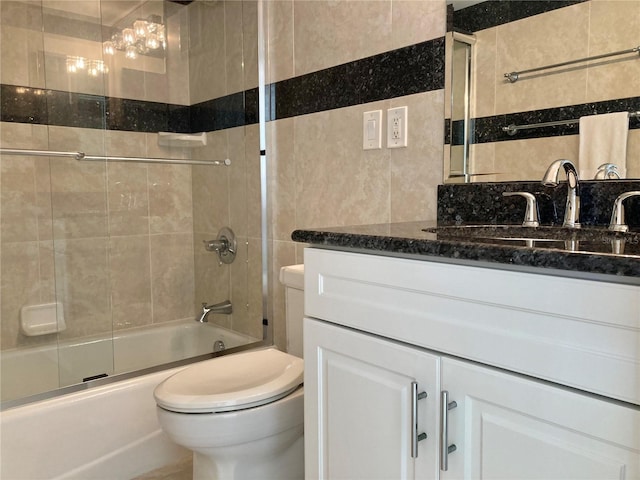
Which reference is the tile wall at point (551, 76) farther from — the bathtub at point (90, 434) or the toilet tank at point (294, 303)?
the bathtub at point (90, 434)

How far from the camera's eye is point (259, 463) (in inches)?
57.4

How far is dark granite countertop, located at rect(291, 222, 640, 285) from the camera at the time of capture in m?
0.63

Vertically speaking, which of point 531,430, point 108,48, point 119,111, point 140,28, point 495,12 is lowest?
point 531,430

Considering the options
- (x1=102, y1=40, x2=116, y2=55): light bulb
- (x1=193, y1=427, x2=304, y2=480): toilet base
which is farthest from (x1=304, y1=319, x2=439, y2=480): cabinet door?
(x1=102, y1=40, x2=116, y2=55): light bulb

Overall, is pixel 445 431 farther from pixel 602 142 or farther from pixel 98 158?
pixel 98 158

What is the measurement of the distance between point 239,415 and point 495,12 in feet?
4.11

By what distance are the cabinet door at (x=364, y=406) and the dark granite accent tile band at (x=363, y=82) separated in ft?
2.76

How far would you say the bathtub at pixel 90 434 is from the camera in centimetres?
152

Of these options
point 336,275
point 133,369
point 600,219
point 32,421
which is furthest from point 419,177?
point 32,421

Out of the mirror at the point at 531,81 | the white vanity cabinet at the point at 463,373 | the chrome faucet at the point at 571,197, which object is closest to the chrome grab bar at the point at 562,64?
the mirror at the point at 531,81

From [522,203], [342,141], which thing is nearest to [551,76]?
[522,203]

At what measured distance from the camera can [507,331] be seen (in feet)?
2.43

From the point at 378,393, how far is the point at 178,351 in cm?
140

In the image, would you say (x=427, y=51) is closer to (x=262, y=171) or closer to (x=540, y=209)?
(x=540, y=209)
